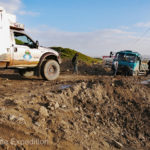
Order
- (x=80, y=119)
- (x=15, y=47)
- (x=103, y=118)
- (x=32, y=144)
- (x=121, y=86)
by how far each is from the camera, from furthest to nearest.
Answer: (x=121, y=86)
(x=15, y=47)
(x=103, y=118)
(x=80, y=119)
(x=32, y=144)

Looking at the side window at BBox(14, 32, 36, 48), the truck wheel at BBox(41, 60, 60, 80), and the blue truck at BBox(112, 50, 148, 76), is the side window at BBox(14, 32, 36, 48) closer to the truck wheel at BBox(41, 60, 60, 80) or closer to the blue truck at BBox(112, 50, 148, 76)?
the truck wheel at BBox(41, 60, 60, 80)

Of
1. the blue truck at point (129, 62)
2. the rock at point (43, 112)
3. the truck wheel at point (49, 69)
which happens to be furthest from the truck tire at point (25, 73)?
the blue truck at point (129, 62)

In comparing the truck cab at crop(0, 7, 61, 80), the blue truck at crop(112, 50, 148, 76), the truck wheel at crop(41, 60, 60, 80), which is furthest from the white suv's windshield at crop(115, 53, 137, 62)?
the truck wheel at crop(41, 60, 60, 80)

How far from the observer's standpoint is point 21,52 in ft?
21.9

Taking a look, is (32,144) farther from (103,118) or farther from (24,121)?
(103,118)

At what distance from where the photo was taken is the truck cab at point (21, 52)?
618 cm

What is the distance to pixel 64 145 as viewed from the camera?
10.4 feet

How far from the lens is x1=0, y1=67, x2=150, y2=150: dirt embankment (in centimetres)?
304

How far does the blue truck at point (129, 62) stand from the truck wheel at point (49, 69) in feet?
23.3

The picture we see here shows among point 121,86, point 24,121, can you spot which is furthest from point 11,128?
point 121,86

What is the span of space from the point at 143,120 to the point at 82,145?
3299 mm

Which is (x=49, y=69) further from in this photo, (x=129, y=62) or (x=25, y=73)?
(x=129, y=62)

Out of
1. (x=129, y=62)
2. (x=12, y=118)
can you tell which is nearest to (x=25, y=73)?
(x=12, y=118)

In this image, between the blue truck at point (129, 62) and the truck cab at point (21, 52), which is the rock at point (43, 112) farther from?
the blue truck at point (129, 62)
